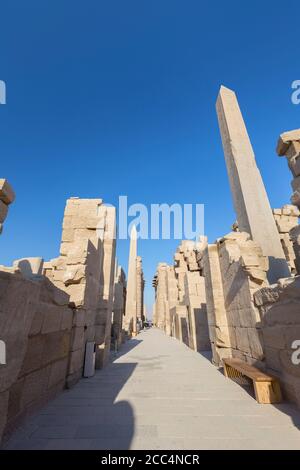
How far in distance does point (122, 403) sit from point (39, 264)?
20.5 ft

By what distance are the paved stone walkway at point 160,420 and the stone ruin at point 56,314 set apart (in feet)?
1.17

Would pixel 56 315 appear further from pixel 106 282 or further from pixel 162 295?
pixel 162 295

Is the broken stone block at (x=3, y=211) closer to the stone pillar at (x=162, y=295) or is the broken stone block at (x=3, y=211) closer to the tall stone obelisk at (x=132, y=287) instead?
the tall stone obelisk at (x=132, y=287)

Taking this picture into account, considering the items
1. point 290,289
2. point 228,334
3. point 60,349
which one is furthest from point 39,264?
point 290,289

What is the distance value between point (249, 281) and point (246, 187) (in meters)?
4.83

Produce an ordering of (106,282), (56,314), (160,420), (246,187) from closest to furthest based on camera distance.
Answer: (160,420) → (56,314) → (106,282) → (246,187)

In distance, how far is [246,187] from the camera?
8305mm

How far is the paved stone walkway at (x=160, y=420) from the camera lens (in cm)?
229

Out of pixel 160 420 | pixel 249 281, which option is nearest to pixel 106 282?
pixel 249 281

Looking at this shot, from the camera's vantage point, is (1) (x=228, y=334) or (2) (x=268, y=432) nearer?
(2) (x=268, y=432)

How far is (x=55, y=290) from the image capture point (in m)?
3.85

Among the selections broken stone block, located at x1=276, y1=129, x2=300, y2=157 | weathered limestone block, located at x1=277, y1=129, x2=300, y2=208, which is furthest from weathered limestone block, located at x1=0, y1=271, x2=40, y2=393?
broken stone block, located at x1=276, y1=129, x2=300, y2=157

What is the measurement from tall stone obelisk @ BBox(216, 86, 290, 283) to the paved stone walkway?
457cm
